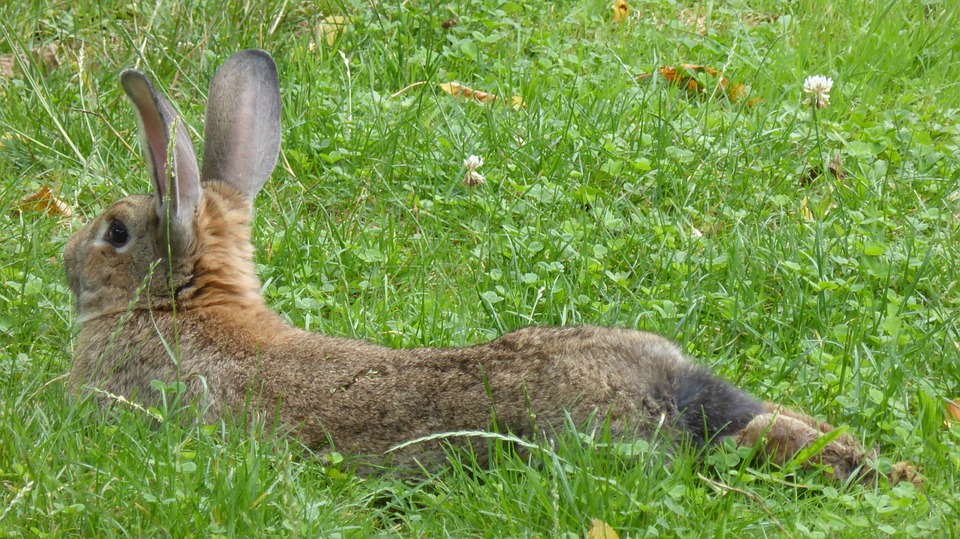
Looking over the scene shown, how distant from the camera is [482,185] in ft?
21.6

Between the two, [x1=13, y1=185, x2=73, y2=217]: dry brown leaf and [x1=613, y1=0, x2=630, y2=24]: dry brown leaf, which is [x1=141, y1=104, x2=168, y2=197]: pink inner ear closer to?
[x1=13, y1=185, x2=73, y2=217]: dry brown leaf

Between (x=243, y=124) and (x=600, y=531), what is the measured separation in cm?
294

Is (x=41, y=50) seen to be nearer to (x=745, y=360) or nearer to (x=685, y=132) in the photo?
(x=685, y=132)

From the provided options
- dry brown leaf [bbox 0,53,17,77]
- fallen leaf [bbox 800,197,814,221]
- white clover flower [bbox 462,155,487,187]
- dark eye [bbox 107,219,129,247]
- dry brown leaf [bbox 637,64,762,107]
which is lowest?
dry brown leaf [bbox 0,53,17,77]

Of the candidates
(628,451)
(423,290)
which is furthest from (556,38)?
(628,451)

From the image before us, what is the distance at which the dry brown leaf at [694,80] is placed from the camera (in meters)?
7.40

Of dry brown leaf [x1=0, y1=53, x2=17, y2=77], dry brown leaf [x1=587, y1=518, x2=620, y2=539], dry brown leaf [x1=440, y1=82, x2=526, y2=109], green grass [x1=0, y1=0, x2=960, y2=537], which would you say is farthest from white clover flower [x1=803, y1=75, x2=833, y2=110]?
dry brown leaf [x1=0, y1=53, x2=17, y2=77]

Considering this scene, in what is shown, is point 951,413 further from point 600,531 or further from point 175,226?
point 175,226

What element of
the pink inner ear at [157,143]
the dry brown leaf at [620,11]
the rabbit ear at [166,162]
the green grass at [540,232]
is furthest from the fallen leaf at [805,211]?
the pink inner ear at [157,143]

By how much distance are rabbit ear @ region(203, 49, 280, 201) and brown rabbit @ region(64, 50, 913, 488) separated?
0.03 ft

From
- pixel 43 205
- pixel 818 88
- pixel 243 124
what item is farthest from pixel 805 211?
pixel 43 205

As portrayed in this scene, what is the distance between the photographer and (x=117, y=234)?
18.4ft

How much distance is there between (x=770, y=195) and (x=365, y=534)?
321 cm

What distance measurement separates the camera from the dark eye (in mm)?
5590
